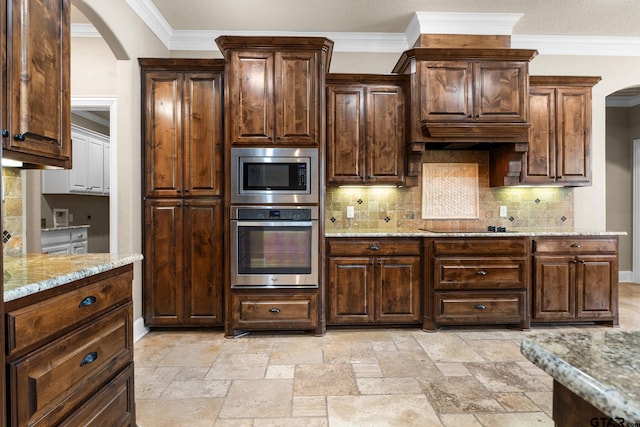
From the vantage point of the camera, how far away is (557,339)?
0.74 meters

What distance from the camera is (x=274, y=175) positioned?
3193 mm

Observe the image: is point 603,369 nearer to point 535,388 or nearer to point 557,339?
point 557,339

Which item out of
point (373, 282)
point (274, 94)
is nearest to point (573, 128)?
point (373, 282)

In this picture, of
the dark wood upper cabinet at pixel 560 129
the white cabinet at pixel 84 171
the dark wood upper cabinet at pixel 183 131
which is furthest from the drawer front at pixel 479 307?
the white cabinet at pixel 84 171

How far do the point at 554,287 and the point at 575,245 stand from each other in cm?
45

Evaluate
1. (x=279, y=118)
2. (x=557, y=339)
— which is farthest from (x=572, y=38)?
(x=557, y=339)

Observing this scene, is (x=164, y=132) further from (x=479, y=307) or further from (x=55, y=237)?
(x=479, y=307)

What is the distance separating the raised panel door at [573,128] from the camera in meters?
3.72

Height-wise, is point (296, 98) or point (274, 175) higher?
point (296, 98)

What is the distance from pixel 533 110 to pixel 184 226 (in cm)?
368

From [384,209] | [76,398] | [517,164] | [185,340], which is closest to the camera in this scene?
[76,398]

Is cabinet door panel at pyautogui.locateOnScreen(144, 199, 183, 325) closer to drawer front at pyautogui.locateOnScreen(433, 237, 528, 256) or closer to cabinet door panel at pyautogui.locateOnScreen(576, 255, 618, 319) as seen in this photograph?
drawer front at pyautogui.locateOnScreen(433, 237, 528, 256)

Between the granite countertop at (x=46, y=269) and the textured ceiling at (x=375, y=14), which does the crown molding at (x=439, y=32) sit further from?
the granite countertop at (x=46, y=269)

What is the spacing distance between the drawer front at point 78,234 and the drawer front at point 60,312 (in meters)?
4.75
